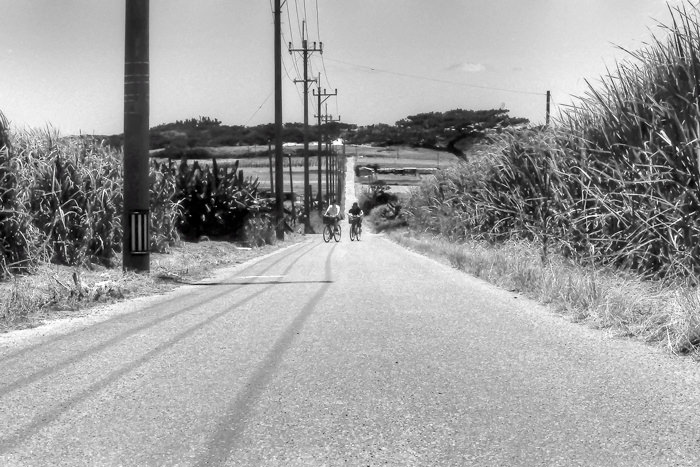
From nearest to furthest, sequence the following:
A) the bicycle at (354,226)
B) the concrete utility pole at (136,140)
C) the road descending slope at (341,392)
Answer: the road descending slope at (341,392), the concrete utility pole at (136,140), the bicycle at (354,226)

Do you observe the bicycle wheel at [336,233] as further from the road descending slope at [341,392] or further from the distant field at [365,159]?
the road descending slope at [341,392]

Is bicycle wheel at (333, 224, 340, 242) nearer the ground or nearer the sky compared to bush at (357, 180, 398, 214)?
nearer the ground

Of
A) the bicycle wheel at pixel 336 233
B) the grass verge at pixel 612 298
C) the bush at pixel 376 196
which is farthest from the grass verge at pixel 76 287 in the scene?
the bush at pixel 376 196

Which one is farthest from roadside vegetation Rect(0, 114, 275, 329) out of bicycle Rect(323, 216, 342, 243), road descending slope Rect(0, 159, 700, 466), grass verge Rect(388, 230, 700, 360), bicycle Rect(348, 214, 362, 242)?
bicycle Rect(348, 214, 362, 242)

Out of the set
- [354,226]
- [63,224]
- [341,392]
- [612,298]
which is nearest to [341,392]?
[341,392]

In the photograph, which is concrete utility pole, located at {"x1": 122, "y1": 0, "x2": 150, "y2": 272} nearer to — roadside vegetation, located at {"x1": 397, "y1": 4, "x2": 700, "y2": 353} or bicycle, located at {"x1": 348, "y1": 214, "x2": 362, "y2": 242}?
roadside vegetation, located at {"x1": 397, "y1": 4, "x2": 700, "y2": 353}

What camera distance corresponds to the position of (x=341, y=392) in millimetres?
4906

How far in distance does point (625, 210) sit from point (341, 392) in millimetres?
5109

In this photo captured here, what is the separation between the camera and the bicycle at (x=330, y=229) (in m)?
33.3

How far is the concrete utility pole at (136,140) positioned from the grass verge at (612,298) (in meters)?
5.19

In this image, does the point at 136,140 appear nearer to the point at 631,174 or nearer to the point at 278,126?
the point at 631,174

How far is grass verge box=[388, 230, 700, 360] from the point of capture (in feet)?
20.6

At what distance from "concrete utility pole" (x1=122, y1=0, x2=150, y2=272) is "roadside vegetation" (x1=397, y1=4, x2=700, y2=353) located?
17.1 feet

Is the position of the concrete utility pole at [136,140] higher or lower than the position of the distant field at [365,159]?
lower
